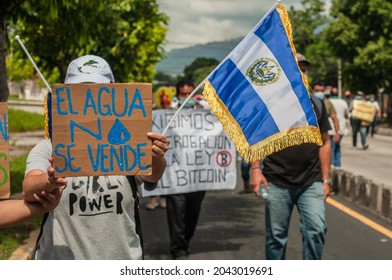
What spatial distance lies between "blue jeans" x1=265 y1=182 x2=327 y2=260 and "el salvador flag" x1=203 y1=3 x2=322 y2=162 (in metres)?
1.34

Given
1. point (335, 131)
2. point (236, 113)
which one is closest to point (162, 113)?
point (236, 113)

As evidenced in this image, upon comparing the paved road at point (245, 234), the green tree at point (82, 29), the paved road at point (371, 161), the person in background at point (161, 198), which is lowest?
the paved road at point (371, 161)

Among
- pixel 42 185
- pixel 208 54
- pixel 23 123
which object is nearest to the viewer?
pixel 42 185

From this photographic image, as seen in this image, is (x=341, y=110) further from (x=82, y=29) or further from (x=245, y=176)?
(x=82, y=29)

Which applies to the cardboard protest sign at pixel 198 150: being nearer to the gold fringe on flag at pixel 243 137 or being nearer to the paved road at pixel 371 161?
the gold fringe on flag at pixel 243 137

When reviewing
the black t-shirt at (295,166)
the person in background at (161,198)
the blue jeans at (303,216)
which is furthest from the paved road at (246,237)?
the black t-shirt at (295,166)

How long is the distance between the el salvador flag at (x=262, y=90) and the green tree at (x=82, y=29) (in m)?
3.45

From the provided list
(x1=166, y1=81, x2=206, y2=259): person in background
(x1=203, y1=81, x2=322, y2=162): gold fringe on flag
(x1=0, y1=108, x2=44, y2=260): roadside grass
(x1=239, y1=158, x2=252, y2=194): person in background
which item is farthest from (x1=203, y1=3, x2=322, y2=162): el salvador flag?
(x1=239, y1=158, x2=252, y2=194): person in background

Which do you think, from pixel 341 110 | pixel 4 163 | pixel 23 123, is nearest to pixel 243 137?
pixel 4 163

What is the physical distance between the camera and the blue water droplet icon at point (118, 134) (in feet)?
9.09

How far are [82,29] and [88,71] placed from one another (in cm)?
562

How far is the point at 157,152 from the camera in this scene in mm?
2939

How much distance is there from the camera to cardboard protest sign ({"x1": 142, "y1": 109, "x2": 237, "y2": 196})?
27.1 feet
